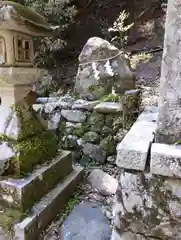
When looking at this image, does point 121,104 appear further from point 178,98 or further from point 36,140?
point 178,98

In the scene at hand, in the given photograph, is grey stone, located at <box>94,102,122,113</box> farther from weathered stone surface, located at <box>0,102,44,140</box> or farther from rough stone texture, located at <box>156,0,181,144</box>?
rough stone texture, located at <box>156,0,181,144</box>

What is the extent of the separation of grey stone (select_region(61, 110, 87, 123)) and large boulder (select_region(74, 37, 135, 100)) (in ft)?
1.11

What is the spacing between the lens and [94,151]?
116 inches

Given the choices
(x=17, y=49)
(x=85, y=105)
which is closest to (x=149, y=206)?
(x=17, y=49)

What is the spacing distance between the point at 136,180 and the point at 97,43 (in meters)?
2.88

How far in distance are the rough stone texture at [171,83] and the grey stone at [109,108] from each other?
1687 mm

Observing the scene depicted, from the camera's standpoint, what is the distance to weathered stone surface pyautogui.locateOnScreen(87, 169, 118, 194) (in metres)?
2.21

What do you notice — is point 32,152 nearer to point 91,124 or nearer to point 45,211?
point 45,211

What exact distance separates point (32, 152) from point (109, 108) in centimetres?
137

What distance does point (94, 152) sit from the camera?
9.66 ft

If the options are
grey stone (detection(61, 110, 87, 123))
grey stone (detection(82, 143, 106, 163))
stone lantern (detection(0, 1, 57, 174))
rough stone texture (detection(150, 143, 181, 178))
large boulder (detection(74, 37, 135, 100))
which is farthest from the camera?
large boulder (detection(74, 37, 135, 100))

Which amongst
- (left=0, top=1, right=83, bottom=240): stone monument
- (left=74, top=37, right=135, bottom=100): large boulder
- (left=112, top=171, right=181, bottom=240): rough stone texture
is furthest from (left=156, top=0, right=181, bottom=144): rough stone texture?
(left=74, top=37, right=135, bottom=100): large boulder

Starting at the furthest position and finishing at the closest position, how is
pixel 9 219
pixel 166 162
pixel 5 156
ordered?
pixel 5 156 < pixel 9 219 < pixel 166 162

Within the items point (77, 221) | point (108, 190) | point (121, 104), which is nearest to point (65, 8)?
point (121, 104)
